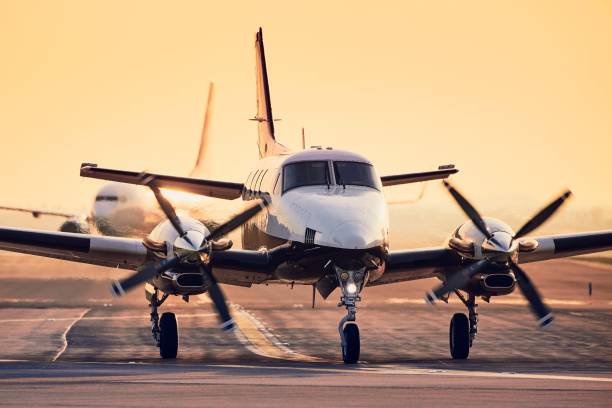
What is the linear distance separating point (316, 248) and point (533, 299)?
5.43m

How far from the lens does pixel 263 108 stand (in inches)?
1485

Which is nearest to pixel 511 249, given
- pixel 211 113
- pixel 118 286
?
pixel 118 286

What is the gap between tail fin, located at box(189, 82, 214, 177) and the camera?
3049 inches

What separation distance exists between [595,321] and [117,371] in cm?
2261

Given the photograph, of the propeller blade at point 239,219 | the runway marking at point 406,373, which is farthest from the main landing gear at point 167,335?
the runway marking at point 406,373

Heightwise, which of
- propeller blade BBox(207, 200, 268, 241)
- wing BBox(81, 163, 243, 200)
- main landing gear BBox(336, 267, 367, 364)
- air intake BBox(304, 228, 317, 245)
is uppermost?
wing BBox(81, 163, 243, 200)

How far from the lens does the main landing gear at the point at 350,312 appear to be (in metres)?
22.9

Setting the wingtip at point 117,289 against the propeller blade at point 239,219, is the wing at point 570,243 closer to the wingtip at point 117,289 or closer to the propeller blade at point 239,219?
the propeller blade at point 239,219

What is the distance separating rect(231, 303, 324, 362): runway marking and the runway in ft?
0.15

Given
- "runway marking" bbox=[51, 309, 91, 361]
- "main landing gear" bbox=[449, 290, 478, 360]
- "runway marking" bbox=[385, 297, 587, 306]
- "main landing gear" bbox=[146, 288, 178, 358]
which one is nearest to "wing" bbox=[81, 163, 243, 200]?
"main landing gear" bbox=[146, 288, 178, 358]

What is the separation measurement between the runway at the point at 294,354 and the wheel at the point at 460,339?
0.44 m

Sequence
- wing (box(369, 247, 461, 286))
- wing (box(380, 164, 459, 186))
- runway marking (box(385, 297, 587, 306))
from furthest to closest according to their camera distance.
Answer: runway marking (box(385, 297, 587, 306)) → wing (box(380, 164, 459, 186)) → wing (box(369, 247, 461, 286))

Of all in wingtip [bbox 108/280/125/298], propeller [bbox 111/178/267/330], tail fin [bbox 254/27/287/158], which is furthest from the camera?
tail fin [bbox 254/27/287/158]

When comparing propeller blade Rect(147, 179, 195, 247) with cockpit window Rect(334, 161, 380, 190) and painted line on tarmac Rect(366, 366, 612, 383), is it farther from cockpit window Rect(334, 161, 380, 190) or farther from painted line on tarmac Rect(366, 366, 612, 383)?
painted line on tarmac Rect(366, 366, 612, 383)
